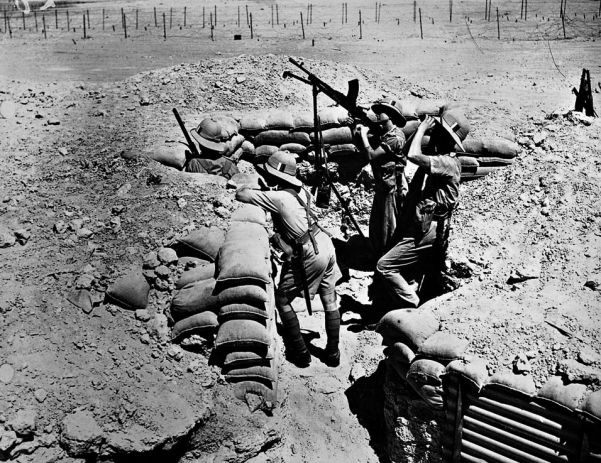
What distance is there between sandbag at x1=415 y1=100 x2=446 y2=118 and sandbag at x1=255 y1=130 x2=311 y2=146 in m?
1.45

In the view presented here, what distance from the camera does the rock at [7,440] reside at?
459 centimetres

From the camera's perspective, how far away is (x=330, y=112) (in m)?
8.12

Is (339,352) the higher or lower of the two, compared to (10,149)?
lower

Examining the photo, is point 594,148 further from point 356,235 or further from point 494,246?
point 356,235

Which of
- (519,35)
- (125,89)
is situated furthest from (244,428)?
(519,35)

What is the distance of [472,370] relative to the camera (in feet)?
15.1

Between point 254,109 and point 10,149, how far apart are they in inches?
121

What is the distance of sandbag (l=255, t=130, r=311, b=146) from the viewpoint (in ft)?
26.6

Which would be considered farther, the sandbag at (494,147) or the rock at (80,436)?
the sandbag at (494,147)

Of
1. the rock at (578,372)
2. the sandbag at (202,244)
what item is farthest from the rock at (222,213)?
the rock at (578,372)

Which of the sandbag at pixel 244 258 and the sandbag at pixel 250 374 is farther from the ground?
the sandbag at pixel 244 258

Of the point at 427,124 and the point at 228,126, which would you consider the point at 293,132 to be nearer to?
the point at 228,126

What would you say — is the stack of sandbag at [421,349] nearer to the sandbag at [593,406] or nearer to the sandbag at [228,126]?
the sandbag at [593,406]

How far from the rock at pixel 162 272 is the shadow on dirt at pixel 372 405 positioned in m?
1.91
